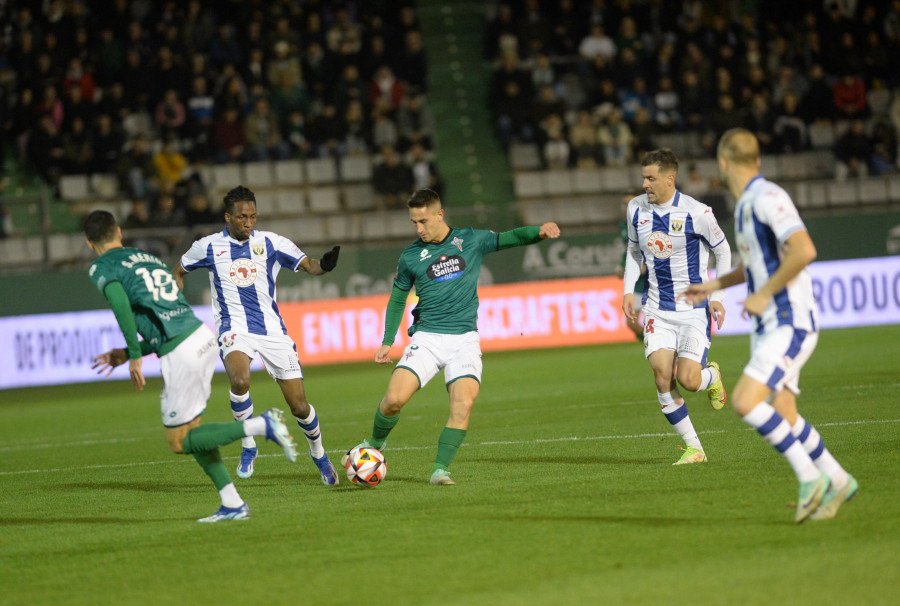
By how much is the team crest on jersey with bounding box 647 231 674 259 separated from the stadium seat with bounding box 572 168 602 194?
14.5m

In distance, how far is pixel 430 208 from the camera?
8.23 m

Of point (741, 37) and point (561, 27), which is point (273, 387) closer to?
point (561, 27)

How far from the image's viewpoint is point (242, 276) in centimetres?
902

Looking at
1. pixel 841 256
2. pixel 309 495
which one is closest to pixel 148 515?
pixel 309 495

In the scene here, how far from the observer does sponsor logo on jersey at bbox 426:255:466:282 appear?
27.7 feet

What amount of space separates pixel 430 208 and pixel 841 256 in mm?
14815

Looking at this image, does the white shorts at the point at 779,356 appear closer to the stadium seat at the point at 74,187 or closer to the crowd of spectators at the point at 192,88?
the crowd of spectators at the point at 192,88

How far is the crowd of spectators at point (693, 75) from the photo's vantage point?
23922 millimetres

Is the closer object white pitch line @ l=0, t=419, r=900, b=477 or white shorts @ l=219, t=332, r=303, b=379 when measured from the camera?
white shorts @ l=219, t=332, r=303, b=379

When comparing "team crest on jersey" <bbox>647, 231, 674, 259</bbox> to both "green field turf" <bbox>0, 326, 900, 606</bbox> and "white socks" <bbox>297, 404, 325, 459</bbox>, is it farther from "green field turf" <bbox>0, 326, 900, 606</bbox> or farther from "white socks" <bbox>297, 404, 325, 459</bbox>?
"white socks" <bbox>297, 404, 325, 459</bbox>

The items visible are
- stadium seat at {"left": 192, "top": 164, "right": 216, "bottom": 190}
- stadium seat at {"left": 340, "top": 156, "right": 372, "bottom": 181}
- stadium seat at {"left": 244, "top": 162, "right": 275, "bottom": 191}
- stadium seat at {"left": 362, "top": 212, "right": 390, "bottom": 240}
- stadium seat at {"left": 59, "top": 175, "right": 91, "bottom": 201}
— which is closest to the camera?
stadium seat at {"left": 362, "top": 212, "right": 390, "bottom": 240}

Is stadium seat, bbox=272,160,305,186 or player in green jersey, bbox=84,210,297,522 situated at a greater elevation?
stadium seat, bbox=272,160,305,186

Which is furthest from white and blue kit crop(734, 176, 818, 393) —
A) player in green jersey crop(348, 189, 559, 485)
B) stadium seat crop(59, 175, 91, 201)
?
stadium seat crop(59, 175, 91, 201)

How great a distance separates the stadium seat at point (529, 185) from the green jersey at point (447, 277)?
15.3 m
